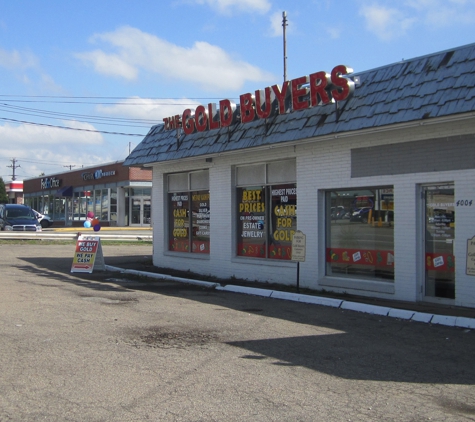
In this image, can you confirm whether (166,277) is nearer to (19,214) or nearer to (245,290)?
(245,290)

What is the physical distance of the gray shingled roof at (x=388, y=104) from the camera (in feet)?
33.4

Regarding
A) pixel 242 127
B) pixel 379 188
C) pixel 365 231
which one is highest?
pixel 242 127

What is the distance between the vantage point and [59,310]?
10.2 metres

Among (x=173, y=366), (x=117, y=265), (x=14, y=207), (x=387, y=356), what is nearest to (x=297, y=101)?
(x=387, y=356)

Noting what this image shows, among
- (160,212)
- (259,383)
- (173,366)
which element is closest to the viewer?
(259,383)

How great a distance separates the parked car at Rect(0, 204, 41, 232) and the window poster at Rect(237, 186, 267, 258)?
22.7 m

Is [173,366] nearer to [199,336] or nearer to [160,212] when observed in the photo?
[199,336]

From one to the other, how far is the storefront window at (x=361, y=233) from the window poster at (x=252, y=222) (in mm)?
2231

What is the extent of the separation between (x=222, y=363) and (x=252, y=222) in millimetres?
8511

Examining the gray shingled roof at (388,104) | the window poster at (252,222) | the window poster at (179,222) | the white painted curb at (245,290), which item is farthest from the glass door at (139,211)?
the white painted curb at (245,290)

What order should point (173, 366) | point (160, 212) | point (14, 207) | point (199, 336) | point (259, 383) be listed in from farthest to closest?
point (14, 207) < point (160, 212) < point (199, 336) < point (173, 366) < point (259, 383)

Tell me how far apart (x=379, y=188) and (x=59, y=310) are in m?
6.70

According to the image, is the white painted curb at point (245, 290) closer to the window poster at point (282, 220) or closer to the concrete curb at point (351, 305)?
the concrete curb at point (351, 305)

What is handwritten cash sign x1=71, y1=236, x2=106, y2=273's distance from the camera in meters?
16.8
